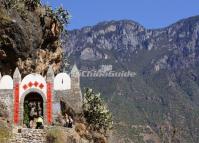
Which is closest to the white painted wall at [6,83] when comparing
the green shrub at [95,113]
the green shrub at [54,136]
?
the green shrub at [54,136]

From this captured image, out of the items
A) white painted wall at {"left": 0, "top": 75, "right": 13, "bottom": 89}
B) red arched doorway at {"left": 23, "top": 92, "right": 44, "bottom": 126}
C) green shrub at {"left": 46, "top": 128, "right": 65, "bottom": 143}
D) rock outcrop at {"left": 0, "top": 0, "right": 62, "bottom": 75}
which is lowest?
green shrub at {"left": 46, "top": 128, "right": 65, "bottom": 143}

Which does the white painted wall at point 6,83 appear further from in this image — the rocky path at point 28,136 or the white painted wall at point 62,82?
the rocky path at point 28,136

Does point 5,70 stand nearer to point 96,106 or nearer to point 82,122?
point 82,122

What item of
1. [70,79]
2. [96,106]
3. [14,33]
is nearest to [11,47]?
[14,33]

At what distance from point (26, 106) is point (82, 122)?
707 centimetres

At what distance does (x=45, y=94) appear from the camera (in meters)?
46.8

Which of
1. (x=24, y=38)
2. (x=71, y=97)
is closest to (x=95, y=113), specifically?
(x=71, y=97)

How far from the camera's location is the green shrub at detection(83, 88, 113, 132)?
5731 centimetres

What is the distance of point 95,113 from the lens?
58.8 meters

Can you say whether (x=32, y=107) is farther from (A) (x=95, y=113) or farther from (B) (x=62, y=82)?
(A) (x=95, y=113)

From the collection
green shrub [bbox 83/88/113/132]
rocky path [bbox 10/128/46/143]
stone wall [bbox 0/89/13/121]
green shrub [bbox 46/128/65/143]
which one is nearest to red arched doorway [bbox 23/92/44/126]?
stone wall [bbox 0/89/13/121]

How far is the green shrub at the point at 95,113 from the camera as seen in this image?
188 ft

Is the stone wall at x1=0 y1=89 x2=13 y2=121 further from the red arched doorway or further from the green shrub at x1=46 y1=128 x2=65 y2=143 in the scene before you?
the green shrub at x1=46 y1=128 x2=65 y2=143

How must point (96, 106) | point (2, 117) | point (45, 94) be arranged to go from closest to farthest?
point (2, 117) → point (45, 94) → point (96, 106)
